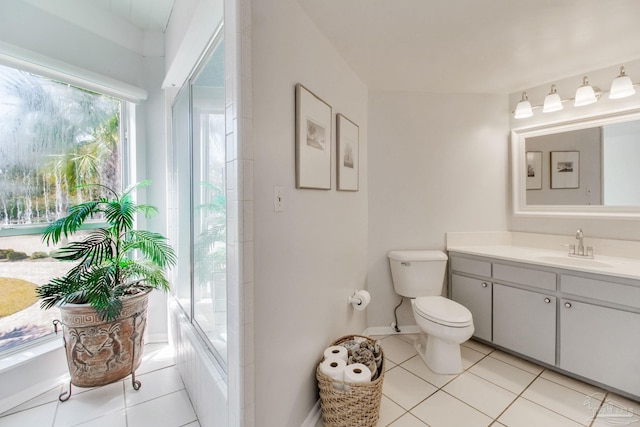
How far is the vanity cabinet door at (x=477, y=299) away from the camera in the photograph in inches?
88.2

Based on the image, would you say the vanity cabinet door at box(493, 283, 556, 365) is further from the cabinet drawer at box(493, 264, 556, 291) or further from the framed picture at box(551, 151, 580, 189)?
the framed picture at box(551, 151, 580, 189)

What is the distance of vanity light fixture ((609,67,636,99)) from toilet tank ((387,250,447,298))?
5.33ft

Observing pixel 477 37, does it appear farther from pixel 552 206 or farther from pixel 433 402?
pixel 433 402

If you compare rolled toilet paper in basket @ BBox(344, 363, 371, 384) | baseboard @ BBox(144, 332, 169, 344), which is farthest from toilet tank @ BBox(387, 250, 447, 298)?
baseboard @ BBox(144, 332, 169, 344)

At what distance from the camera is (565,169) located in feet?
7.63

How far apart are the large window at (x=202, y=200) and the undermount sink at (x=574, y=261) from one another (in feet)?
7.38

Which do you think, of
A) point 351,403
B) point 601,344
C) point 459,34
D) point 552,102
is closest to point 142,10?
point 459,34

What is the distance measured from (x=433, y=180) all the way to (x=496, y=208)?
67cm

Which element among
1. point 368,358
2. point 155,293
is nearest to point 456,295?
point 368,358

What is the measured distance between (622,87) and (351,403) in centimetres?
269

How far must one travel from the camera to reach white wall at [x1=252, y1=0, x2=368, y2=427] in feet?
3.79

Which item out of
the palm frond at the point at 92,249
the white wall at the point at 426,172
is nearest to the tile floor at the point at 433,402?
the white wall at the point at 426,172

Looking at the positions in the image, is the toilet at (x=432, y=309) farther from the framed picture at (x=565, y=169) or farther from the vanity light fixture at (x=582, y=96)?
the vanity light fixture at (x=582, y=96)

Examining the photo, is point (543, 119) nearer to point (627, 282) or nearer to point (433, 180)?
point (433, 180)
